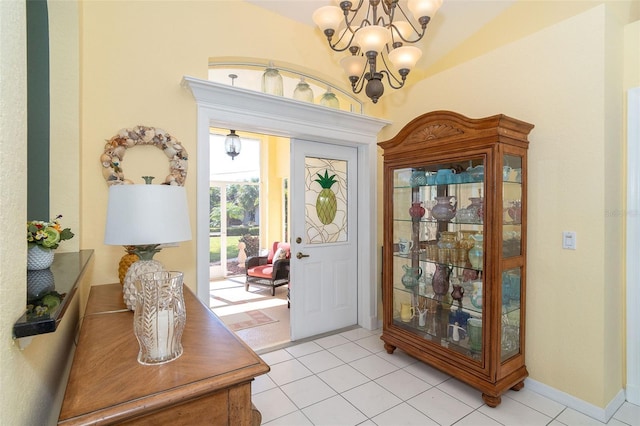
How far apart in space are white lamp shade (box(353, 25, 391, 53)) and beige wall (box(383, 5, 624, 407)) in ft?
4.31

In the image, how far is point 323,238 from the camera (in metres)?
3.65

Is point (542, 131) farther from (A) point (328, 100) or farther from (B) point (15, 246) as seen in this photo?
(B) point (15, 246)

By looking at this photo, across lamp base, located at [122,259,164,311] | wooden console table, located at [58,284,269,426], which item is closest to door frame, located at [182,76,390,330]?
lamp base, located at [122,259,164,311]

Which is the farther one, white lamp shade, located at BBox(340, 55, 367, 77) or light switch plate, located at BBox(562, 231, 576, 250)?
white lamp shade, located at BBox(340, 55, 367, 77)

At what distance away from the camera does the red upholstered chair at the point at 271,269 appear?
5.45 m

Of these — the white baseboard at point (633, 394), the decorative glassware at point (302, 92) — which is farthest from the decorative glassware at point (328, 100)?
the white baseboard at point (633, 394)

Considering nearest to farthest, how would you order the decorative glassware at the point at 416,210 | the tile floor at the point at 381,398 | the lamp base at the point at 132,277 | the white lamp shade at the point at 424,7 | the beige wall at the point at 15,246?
the beige wall at the point at 15,246 < the lamp base at the point at 132,277 < the white lamp shade at the point at 424,7 < the tile floor at the point at 381,398 < the decorative glassware at the point at 416,210

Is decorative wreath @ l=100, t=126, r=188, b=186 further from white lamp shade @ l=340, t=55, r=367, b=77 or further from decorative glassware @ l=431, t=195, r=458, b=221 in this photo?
decorative glassware @ l=431, t=195, r=458, b=221

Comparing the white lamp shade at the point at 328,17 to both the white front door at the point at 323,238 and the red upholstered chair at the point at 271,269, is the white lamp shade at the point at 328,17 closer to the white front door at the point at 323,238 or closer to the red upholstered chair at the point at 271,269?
the white front door at the point at 323,238

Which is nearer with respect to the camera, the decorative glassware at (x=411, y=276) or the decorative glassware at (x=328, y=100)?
the decorative glassware at (x=411, y=276)

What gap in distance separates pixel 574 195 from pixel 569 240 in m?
0.32

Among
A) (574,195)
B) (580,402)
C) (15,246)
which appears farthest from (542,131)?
(15,246)

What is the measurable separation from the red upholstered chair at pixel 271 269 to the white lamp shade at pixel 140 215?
13.0 ft

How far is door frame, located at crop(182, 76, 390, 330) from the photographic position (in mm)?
2652
